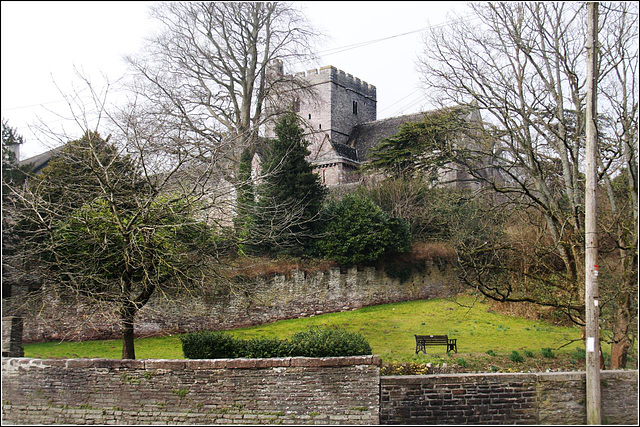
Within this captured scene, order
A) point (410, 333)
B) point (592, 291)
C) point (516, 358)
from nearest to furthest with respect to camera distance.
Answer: point (592, 291), point (516, 358), point (410, 333)

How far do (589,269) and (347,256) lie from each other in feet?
46.3

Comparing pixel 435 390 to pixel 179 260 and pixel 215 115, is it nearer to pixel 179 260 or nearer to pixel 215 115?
pixel 179 260

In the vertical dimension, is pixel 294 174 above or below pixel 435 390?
above

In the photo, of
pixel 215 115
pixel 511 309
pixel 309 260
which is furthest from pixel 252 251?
pixel 511 309

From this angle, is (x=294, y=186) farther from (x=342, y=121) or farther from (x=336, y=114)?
(x=342, y=121)

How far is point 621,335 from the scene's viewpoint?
1258 centimetres

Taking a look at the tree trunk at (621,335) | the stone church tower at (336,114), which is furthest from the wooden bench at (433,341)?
the stone church tower at (336,114)

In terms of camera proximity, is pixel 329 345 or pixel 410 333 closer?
pixel 329 345

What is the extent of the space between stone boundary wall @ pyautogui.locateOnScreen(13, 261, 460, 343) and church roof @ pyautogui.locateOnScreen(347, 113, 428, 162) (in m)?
26.3

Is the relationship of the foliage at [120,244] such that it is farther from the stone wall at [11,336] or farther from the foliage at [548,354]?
the foliage at [548,354]

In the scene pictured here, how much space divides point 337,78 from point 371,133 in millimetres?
6210

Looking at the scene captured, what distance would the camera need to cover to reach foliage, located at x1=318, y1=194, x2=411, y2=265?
76.6 ft

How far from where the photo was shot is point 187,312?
67.2 ft

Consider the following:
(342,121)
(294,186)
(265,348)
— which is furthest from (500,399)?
(342,121)
